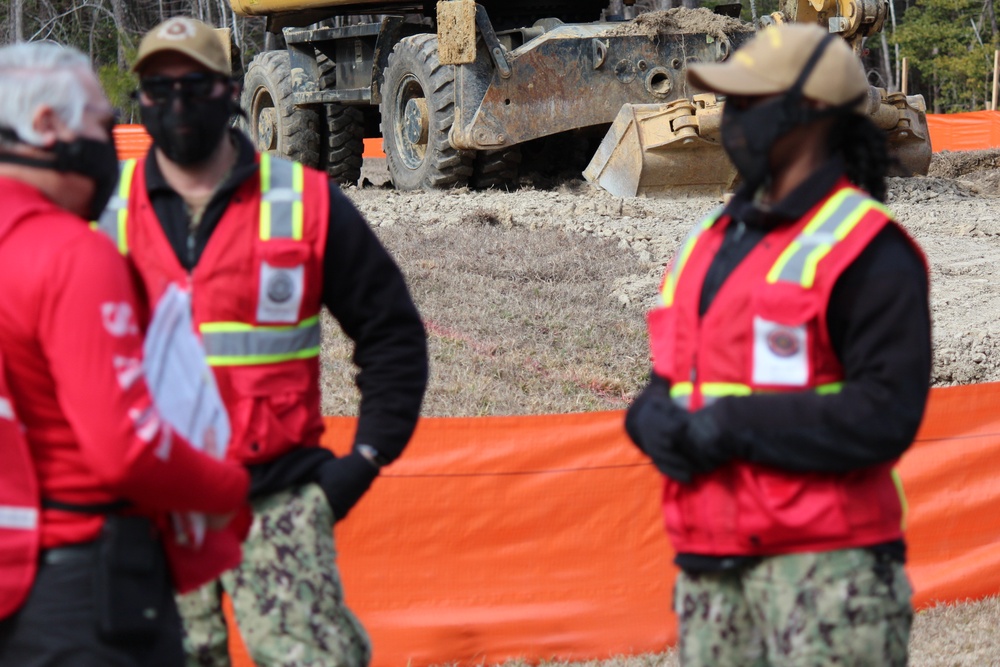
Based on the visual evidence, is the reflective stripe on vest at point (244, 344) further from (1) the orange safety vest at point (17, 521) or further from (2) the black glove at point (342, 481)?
(1) the orange safety vest at point (17, 521)

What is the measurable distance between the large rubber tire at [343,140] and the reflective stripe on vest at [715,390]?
14222 mm

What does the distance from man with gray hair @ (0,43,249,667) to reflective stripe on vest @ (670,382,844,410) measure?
2.96 feet

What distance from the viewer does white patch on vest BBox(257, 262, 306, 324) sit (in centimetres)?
307

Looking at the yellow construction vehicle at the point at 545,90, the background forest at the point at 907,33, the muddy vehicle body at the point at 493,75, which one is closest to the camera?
the yellow construction vehicle at the point at 545,90

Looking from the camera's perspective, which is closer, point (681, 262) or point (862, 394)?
point (862, 394)

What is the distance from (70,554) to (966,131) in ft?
89.0

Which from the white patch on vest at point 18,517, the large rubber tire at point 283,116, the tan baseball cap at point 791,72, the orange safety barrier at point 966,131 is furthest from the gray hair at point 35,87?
the orange safety barrier at point 966,131

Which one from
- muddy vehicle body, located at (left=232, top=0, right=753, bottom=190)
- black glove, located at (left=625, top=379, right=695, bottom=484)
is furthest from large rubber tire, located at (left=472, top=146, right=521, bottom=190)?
black glove, located at (left=625, top=379, right=695, bottom=484)

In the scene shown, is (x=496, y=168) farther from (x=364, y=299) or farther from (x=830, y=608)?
(x=830, y=608)

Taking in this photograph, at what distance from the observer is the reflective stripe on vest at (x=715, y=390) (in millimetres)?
2713

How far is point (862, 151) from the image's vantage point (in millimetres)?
2834

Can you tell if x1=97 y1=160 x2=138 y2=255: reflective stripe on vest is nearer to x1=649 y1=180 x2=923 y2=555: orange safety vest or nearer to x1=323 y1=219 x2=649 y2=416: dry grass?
x1=649 y1=180 x2=923 y2=555: orange safety vest

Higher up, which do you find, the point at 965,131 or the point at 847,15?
the point at 847,15

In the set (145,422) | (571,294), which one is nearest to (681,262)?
(145,422)
